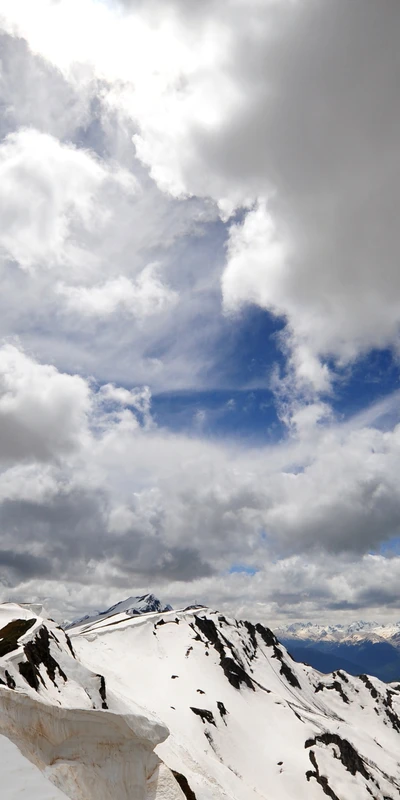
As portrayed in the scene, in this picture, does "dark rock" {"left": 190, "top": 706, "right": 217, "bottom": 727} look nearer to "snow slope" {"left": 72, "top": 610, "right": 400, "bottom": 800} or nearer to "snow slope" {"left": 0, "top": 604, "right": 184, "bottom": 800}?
"snow slope" {"left": 72, "top": 610, "right": 400, "bottom": 800}

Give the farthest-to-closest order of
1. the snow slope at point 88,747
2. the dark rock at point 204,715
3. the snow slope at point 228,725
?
the dark rock at point 204,715
the snow slope at point 228,725
the snow slope at point 88,747

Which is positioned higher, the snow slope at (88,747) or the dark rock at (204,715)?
the snow slope at (88,747)

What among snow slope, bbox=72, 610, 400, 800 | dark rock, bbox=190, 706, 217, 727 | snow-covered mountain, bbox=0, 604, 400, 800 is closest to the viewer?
snow-covered mountain, bbox=0, 604, 400, 800

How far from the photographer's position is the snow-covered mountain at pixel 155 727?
21078 millimetres

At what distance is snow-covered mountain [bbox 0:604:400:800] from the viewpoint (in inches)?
830

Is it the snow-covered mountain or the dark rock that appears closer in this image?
the snow-covered mountain

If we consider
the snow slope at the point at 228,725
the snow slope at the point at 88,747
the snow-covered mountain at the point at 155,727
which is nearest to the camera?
the snow slope at the point at 88,747

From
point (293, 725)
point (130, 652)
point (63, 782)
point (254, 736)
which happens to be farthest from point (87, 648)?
point (63, 782)

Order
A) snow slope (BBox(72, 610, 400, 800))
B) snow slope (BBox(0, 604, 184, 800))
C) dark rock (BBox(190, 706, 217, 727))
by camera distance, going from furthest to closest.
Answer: dark rock (BBox(190, 706, 217, 727)) < snow slope (BBox(72, 610, 400, 800)) < snow slope (BBox(0, 604, 184, 800))

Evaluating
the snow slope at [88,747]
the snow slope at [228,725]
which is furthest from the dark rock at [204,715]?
the snow slope at [88,747]

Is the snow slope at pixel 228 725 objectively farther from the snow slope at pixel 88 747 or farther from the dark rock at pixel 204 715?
the snow slope at pixel 88 747

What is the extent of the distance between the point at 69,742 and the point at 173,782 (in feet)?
30.4

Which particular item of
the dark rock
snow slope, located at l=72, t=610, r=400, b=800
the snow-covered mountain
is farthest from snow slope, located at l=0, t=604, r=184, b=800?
the dark rock

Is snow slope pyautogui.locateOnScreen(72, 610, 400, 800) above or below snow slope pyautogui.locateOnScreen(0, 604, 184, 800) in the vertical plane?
below
